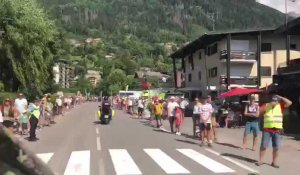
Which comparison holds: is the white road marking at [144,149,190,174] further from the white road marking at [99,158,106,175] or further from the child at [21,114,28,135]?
the child at [21,114,28,135]

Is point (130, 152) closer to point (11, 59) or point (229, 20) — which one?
point (11, 59)

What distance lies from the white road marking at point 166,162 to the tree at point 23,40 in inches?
801

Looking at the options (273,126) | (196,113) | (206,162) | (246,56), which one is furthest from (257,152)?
(246,56)

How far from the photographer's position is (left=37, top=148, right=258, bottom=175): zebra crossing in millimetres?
11284

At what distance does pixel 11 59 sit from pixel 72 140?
17.3 m

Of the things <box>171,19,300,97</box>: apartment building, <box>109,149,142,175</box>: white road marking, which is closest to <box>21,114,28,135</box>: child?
<box>109,149,142,175</box>: white road marking

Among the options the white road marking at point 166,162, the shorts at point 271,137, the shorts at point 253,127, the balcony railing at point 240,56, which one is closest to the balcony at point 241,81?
the balcony railing at point 240,56

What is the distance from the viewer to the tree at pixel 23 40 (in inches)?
1363

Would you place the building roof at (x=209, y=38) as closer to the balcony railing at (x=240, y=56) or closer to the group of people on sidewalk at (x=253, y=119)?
the balcony railing at (x=240, y=56)

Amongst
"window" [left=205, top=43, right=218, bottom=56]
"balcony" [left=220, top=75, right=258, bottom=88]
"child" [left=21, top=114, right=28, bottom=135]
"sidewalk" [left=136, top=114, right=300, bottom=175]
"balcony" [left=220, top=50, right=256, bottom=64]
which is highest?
"window" [left=205, top=43, right=218, bottom=56]

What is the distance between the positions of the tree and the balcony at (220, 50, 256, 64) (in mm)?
18984

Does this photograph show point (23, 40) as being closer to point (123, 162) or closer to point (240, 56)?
point (240, 56)

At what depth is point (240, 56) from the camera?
163ft

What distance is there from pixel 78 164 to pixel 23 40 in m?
24.0
